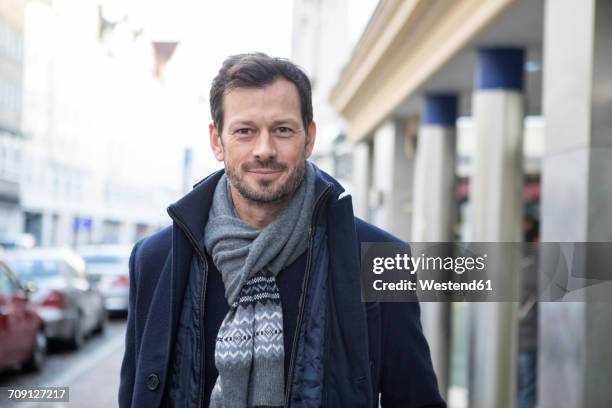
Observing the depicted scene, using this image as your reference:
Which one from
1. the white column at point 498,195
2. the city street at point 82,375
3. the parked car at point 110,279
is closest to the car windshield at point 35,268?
the city street at point 82,375

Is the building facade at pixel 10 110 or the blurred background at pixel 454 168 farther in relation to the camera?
the building facade at pixel 10 110

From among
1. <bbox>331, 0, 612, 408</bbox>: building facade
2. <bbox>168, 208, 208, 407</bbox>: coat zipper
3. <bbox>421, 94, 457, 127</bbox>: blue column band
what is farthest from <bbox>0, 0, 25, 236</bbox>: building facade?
Answer: <bbox>168, 208, 208, 407</bbox>: coat zipper

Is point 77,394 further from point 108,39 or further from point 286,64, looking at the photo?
point 286,64

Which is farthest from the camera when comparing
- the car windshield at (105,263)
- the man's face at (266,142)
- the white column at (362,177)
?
the car windshield at (105,263)

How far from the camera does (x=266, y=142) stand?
98.8 inches

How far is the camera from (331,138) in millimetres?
22812

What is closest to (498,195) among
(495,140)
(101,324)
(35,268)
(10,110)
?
(495,140)

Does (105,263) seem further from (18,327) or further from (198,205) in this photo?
(198,205)

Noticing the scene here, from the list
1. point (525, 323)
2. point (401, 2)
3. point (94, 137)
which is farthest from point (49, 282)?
point (94, 137)

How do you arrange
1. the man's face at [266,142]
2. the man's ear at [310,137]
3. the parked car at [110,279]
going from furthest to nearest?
the parked car at [110,279]
the man's ear at [310,137]
the man's face at [266,142]

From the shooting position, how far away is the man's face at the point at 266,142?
253 cm

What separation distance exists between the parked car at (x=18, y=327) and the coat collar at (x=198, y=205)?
7483 millimetres

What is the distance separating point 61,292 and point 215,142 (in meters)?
10.8

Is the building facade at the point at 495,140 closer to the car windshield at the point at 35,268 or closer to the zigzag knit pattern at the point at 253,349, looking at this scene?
the zigzag knit pattern at the point at 253,349
